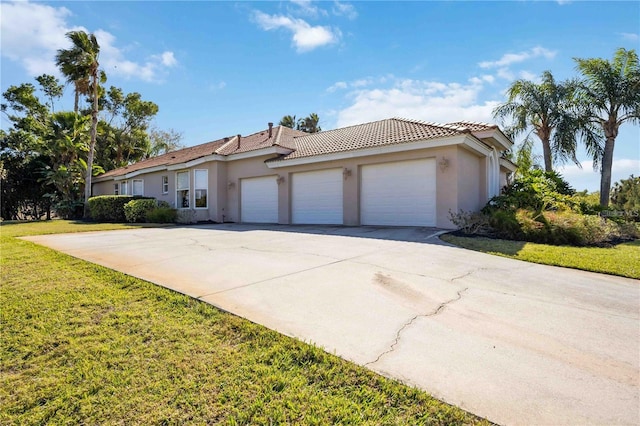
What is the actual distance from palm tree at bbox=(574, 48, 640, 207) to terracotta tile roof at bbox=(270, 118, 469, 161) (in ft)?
37.4

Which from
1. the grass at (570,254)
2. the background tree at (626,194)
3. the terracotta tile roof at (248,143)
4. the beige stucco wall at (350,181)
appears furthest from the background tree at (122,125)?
the background tree at (626,194)

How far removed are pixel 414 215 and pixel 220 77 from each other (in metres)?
11.9

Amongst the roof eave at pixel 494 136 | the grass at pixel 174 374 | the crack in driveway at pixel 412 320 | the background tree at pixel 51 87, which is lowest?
the grass at pixel 174 374

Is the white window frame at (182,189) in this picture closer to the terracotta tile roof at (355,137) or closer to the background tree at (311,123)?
the terracotta tile roof at (355,137)

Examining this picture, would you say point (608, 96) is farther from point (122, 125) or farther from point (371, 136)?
point (122, 125)

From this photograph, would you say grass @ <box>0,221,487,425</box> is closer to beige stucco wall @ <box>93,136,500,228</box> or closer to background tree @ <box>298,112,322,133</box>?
beige stucco wall @ <box>93,136,500,228</box>

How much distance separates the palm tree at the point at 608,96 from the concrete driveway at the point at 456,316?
17105 mm

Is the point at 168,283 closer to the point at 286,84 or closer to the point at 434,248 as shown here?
the point at 434,248

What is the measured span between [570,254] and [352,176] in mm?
7669

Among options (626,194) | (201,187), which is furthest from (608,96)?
(201,187)

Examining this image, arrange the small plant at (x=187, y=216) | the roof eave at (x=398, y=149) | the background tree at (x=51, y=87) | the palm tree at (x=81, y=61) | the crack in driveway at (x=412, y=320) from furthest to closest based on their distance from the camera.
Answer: the background tree at (x=51, y=87) → the palm tree at (x=81, y=61) → the small plant at (x=187, y=216) → the roof eave at (x=398, y=149) → the crack in driveway at (x=412, y=320)

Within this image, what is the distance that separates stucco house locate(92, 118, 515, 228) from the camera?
11398 mm

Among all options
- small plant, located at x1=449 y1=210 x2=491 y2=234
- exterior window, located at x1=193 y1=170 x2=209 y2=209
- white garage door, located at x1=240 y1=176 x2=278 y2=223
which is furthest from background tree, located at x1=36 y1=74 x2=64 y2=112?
small plant, located at x1=449 y1=210 x2=491 y2=234

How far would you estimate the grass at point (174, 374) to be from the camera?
220 cm
